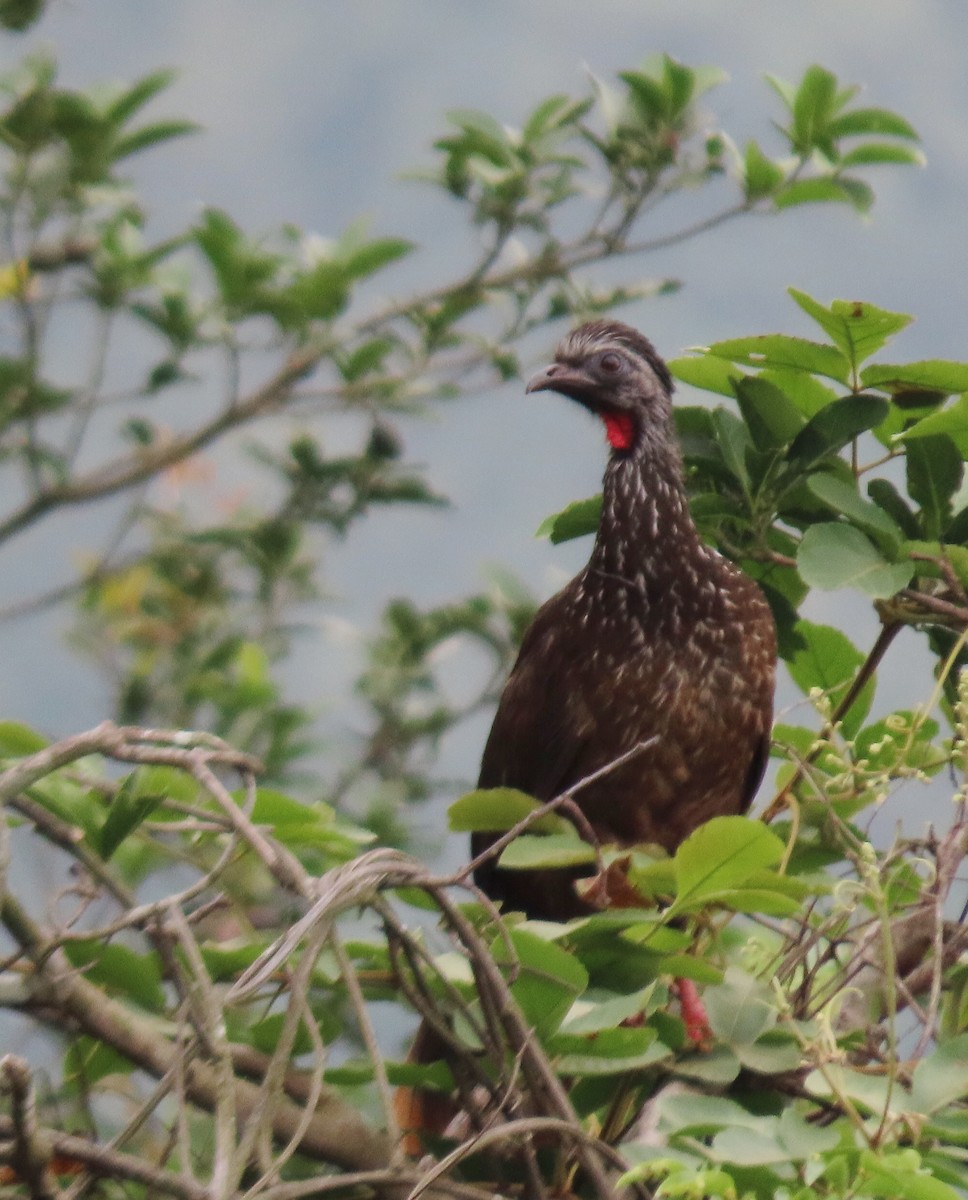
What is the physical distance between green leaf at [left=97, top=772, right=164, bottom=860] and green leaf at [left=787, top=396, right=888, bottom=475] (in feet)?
3.40

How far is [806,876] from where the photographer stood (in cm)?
223


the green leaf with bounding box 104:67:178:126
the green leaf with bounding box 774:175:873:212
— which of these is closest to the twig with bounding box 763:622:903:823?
the green leaf with bounding box 774:175:873:212

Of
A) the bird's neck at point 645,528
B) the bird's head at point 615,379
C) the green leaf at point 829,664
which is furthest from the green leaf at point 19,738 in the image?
the bird's head at point 615,379

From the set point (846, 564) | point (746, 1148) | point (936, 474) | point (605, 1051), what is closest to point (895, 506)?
point (936, 474)

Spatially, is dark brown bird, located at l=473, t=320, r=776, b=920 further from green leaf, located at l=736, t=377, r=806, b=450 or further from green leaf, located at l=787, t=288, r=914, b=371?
green leaf, located at l=787, t=288, r=914, b=371

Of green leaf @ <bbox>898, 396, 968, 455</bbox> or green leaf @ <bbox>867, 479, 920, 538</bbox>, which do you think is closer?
green leaf @ <bbox>898, 396, 968, 455</bbox>

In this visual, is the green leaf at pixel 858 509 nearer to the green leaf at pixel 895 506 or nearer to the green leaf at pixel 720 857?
the green leaf at pixel 895 506

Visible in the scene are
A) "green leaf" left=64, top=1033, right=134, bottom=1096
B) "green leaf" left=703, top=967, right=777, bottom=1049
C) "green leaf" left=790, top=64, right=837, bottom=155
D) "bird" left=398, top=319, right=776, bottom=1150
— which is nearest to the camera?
"green leaf" left=64, top=1033, right=134, bottom=1096

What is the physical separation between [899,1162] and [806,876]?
0.73m

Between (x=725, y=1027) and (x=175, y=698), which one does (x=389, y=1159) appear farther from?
(x=175, y=698)

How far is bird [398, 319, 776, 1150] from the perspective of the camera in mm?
3014

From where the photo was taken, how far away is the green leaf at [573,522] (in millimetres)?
2709

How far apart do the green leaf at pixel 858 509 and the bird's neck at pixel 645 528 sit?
0.71 meters

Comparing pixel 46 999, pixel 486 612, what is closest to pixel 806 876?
pixel 46 999
